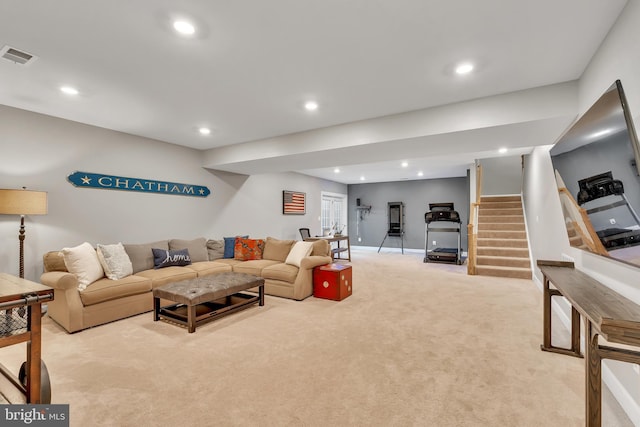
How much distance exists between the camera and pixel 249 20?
1.99 m

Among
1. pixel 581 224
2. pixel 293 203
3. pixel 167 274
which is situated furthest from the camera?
pixel 293 203

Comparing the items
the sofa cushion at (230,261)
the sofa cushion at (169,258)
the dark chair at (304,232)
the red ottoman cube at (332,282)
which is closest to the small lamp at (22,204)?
the sofa cushion at (169,258)

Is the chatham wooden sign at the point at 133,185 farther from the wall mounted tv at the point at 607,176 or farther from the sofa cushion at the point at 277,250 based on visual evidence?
the wall mounted tv at the point at 607,176

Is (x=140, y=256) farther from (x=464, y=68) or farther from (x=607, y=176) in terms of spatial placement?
(x=607, y=176)

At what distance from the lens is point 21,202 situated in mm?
3199

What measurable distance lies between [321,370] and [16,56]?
362 cm

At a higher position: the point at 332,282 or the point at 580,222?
the point at 580,222

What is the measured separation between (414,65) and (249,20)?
144cm

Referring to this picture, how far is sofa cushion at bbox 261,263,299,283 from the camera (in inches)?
172

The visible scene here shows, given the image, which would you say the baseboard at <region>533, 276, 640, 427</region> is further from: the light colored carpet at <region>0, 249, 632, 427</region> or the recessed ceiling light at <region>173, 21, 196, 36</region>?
the recessed ceiling light at <region>173, 21, 196, 36</region>

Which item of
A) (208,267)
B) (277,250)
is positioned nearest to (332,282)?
(277,250)

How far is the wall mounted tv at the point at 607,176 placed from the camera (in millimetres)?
1521

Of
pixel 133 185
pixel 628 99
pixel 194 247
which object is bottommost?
pixel 194 247


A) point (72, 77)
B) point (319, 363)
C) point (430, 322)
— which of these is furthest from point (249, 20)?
point (430, 322)
